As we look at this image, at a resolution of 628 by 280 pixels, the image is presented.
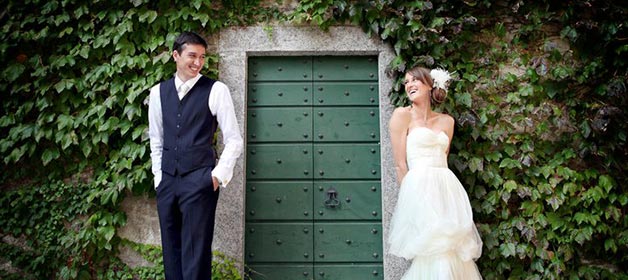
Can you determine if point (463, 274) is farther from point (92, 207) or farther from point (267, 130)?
point (92, 207)

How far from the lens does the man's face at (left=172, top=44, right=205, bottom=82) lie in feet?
11.1

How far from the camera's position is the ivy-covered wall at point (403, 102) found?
412 centimetres

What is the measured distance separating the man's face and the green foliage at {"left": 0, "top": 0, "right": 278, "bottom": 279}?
0.82 metres

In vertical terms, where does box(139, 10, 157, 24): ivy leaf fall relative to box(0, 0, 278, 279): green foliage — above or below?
above

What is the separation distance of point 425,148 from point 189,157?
56.9 inches

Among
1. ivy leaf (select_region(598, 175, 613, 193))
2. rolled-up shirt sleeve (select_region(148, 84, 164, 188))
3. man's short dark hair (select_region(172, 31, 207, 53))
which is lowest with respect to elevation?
ivy leaf (select_region(598, 175, 613, 193))

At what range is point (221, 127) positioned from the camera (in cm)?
341

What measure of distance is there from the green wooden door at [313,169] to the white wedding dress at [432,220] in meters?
0.77

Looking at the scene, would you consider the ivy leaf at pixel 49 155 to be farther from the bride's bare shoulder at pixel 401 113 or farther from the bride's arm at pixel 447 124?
the bride's arm at pixel 447 124

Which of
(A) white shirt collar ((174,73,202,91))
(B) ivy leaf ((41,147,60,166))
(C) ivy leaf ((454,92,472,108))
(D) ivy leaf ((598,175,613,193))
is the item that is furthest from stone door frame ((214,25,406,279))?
(D) ivy leaf ((598,175,613,193))

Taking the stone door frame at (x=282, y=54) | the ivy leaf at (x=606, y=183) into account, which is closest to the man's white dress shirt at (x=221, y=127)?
the stone door frame at (x=282, y=54)

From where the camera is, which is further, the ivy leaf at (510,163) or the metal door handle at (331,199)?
the metal door handle at (331,199)

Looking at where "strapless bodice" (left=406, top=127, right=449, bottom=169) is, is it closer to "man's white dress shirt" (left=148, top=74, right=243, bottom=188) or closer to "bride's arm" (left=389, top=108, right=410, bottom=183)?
"bride's arm" (left=389, top=108, right=410, bottom=183)

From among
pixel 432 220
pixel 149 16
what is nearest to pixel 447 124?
pixel 432 220
